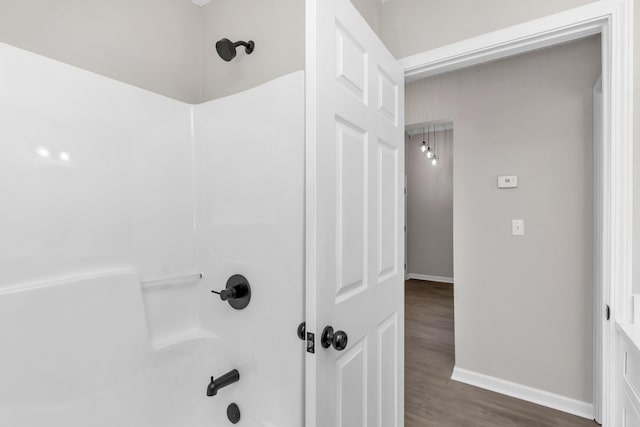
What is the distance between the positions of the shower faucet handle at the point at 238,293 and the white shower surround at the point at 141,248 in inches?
1.6

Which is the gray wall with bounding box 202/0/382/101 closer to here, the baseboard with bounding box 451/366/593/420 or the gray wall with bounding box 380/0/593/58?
the gray wall with bounding box 380/0/593/58

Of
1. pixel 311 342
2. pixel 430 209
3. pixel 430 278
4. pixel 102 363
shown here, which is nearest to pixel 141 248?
pixel 102 363

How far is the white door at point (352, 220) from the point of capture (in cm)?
97

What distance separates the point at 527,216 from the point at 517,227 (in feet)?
0.34

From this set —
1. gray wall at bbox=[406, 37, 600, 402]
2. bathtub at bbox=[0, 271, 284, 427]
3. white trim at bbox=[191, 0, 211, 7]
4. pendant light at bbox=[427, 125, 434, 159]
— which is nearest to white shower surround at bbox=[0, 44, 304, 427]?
bathtub at bbox=[0, 271, 284, 427]

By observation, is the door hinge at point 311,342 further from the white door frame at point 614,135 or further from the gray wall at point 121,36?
the gray wall at point 121,36

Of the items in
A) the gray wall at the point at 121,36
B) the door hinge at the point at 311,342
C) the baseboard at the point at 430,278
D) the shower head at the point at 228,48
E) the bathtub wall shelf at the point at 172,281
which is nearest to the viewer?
the door hinge at the point at 311,342

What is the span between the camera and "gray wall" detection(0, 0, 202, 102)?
4.08 ft

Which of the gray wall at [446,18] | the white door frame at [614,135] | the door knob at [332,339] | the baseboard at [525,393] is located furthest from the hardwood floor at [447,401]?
the gray wall at [446,18]

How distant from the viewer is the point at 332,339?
0.99 meters

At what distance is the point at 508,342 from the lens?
2426 millimetres

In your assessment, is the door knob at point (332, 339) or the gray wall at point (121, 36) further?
the gray wall at point (121, 36)

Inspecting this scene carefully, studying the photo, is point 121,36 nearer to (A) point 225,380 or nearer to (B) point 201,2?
(B) point 201,2

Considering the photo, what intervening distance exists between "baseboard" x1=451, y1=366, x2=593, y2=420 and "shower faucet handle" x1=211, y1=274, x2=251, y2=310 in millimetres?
2061
